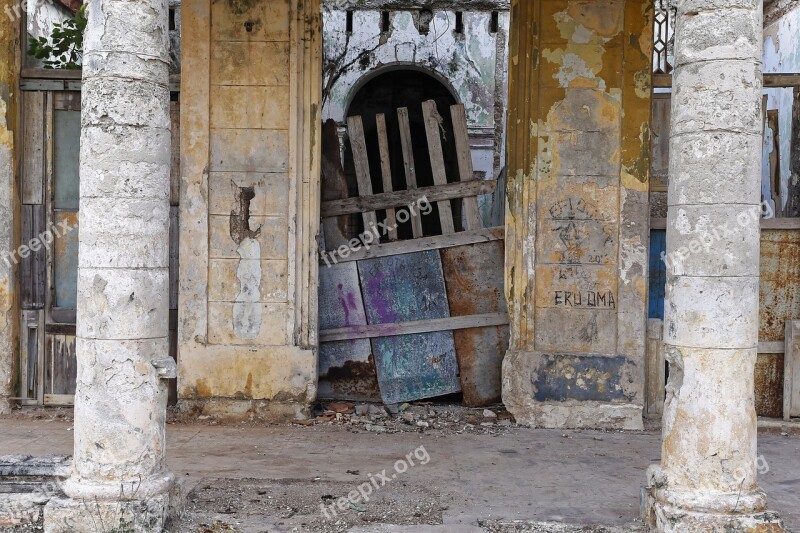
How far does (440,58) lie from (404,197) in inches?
180

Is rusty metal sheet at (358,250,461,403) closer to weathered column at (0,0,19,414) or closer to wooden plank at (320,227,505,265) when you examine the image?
wooden plank at (320,227,505,265)

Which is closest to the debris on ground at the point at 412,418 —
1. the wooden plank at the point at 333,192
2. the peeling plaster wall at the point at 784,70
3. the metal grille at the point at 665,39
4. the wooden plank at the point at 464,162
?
the wooden plank at the point at 333,192

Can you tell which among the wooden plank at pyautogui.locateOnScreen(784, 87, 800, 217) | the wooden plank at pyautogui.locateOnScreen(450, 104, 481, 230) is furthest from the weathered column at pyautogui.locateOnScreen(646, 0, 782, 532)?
the wooden plank at pyautogui.locateOnScreen(784, 87, 800, 217)

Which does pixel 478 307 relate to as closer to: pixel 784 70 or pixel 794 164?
pixel 794 164

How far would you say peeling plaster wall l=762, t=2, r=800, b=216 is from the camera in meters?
8.66

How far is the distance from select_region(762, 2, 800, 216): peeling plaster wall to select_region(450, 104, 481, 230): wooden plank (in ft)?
10.0

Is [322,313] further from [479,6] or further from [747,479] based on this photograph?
[479,6]

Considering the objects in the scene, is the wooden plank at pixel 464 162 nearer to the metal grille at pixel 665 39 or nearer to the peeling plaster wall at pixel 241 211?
the peeling plaster wall at pixel 241 211

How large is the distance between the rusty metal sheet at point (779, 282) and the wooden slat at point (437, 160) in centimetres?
303

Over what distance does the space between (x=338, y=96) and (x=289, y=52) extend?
4.40 meters

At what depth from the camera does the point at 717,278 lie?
16.0 ft

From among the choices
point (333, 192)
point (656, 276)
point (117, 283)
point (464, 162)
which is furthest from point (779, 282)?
point (117, 283)

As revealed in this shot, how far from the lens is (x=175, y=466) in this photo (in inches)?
253

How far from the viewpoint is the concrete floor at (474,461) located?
18.7 ft
